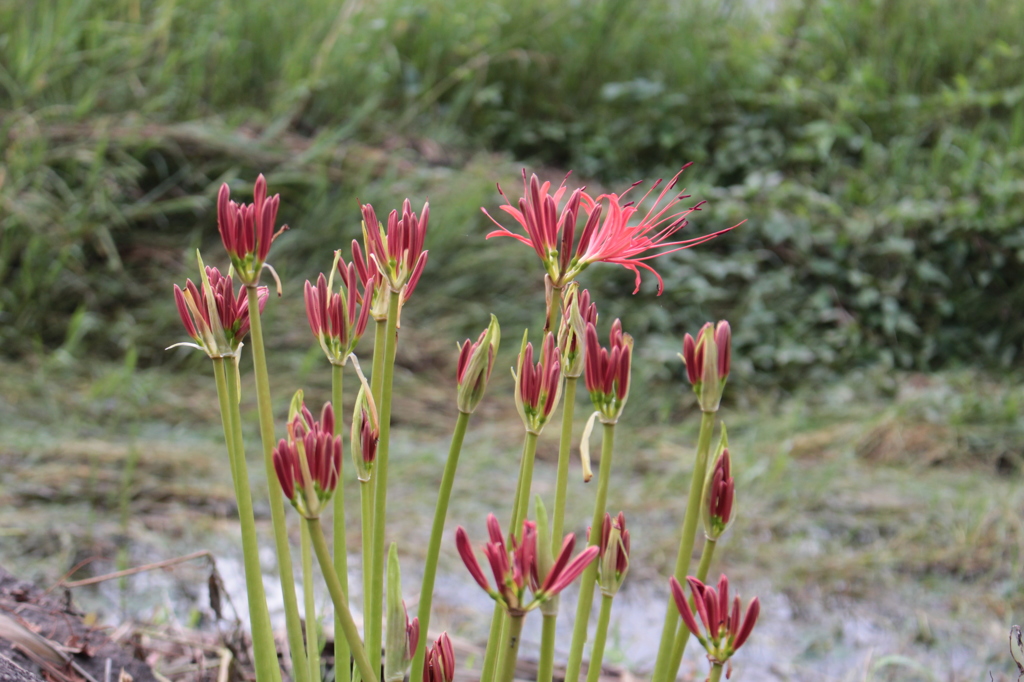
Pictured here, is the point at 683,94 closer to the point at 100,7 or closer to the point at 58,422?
the point at 100,7

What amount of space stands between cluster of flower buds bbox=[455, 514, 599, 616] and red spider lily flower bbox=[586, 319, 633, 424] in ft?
0.36

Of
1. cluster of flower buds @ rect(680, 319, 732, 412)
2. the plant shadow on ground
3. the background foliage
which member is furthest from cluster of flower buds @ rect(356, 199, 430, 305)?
the background foliage

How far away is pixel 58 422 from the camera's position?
7.82ft

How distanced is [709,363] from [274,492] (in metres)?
0.33

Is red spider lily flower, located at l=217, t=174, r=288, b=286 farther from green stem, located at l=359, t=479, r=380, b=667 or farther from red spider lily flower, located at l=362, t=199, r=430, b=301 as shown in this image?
green stem, located at l=359, t=479, r=380, b=667

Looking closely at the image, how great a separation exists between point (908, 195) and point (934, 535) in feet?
6.89

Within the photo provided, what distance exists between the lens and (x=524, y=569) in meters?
0.53

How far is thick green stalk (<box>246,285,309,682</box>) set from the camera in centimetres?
59

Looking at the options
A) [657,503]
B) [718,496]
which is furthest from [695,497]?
[657,503]

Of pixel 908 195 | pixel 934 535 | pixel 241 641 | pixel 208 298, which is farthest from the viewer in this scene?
pixel 908 195

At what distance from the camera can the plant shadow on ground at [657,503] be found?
1801 millimetres

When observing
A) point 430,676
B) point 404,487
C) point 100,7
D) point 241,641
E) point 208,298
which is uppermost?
point 100,7

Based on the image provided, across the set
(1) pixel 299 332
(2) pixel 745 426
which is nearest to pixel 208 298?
(1) pixel 299 332

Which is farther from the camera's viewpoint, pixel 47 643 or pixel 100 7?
pixel 100 7
